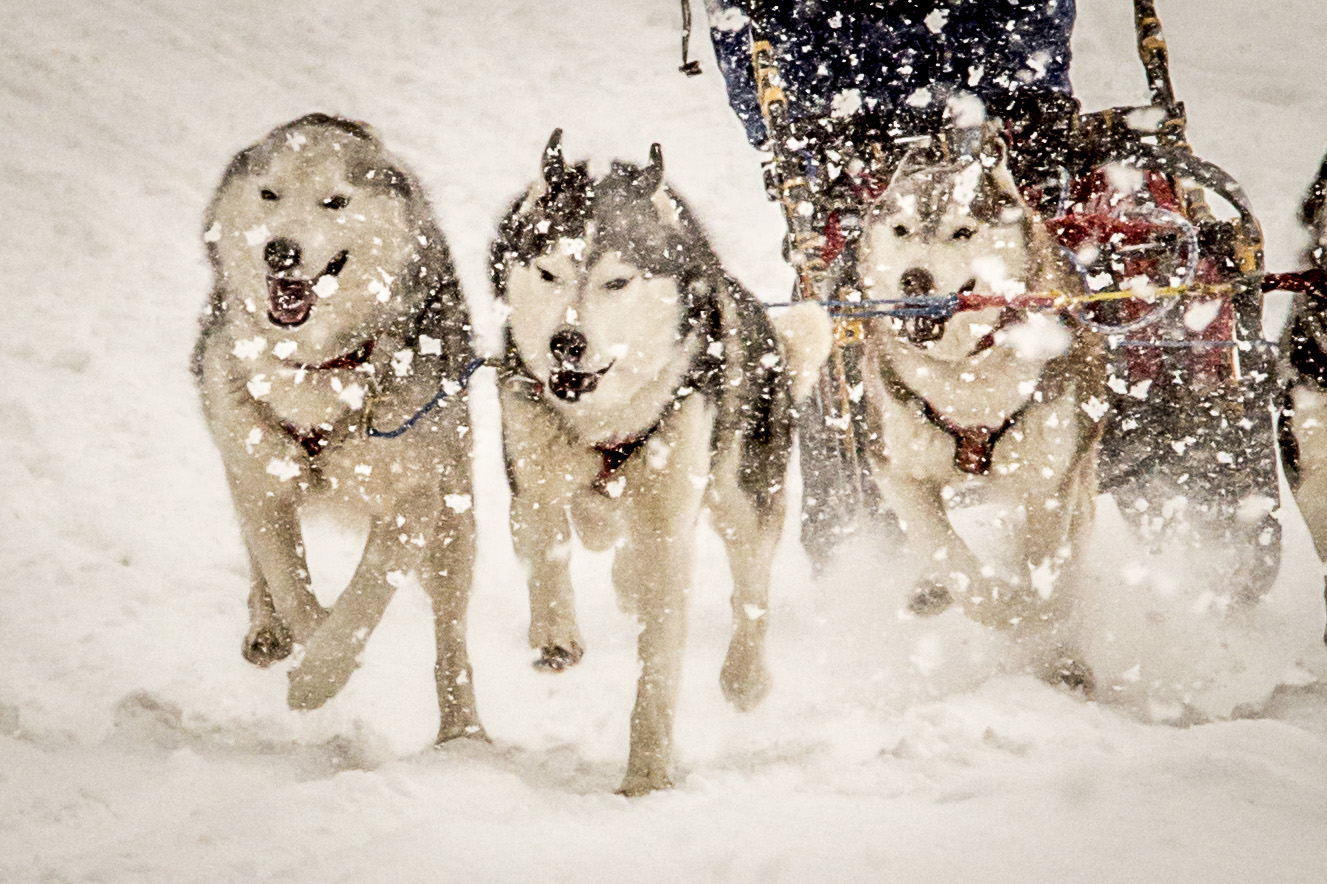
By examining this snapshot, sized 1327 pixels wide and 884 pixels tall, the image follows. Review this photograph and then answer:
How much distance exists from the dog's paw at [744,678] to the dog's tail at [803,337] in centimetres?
55

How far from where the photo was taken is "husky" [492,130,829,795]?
Result: 57.0 inches

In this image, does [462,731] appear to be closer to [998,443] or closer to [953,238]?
[998,443]

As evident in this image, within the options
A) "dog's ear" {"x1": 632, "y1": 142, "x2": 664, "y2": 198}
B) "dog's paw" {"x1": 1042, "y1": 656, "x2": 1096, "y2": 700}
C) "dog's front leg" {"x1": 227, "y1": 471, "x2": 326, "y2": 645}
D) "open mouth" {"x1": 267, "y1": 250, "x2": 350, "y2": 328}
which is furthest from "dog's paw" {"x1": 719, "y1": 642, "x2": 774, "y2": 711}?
"open mouth" {"x1": 267, "y1": 250, "x2": 350, "y2": 328}

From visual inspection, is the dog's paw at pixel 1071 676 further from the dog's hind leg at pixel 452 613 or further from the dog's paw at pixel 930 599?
the dog's hind leg at pixel 452 613

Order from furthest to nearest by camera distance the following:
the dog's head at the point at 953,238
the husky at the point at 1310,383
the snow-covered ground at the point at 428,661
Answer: the husky at the point at 1310,383
the dog's head at the point at 953,238
the snow-covered ground at the point at 428,661

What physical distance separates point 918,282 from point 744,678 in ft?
2.78

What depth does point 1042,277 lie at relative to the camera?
5.23 ft

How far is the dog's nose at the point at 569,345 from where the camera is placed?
56.3 inches

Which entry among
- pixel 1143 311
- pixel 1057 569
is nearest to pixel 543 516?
pixel 1057 569

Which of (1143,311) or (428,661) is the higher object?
(1143,311)

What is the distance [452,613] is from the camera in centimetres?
166

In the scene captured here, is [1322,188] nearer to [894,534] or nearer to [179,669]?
[894,534]

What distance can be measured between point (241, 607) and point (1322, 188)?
2339 millimetres

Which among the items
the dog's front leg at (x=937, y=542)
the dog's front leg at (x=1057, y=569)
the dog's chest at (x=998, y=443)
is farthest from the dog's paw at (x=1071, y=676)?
the dog's chest at (x=998, y=443)
